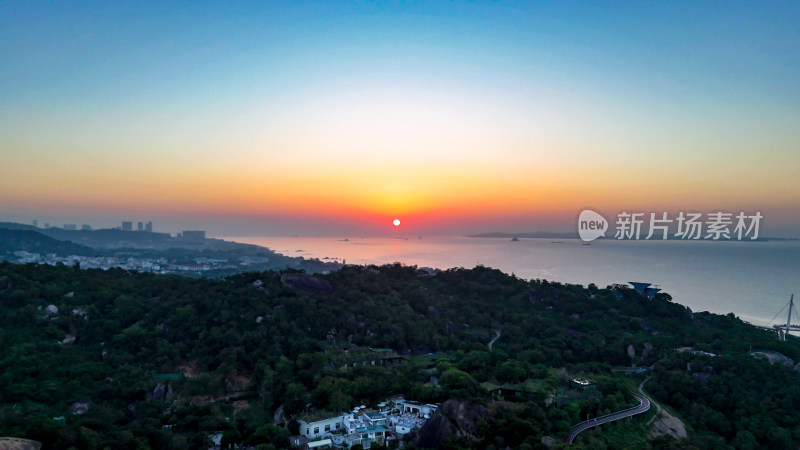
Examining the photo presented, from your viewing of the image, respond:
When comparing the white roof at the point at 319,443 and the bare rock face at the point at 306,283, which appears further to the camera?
the bare rock face at the point at 306,283

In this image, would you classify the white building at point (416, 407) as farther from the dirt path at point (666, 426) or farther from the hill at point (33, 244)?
the hill at point (33, 244)

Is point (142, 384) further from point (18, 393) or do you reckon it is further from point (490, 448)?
point (490, 448)

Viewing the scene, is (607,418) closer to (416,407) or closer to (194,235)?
(416,407)

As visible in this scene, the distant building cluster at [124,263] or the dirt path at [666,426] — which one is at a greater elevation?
the distant building cluster at [124,263]

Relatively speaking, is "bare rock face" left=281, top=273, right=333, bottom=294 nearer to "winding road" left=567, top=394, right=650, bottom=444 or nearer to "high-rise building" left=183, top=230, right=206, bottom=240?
"winding road" left=567, top=394, right=650, bottom=444

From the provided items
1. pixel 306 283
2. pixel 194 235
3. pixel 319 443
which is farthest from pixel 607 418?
pixel 194 235

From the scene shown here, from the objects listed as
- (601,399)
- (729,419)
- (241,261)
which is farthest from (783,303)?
(241,261)

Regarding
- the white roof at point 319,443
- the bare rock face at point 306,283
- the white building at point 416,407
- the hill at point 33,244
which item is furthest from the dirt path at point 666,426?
the hill at point 33,244
